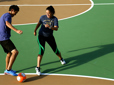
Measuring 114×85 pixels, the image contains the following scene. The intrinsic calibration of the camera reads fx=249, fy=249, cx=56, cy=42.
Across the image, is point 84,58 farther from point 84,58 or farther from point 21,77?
point 21,77

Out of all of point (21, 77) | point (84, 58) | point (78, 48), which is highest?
point (21, 77)

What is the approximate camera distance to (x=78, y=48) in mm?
9547

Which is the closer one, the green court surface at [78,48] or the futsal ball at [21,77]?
the futsal ball at [21,77]

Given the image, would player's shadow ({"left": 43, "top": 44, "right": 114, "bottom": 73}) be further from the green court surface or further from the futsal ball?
the futsal ball

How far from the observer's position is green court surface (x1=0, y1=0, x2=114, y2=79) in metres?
7.97

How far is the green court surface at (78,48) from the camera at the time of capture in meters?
7.97

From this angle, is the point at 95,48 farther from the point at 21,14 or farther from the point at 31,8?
the point at 31,8

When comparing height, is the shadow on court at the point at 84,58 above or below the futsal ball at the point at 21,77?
below

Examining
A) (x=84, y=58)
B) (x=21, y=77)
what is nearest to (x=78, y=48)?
(x=84, y=58)

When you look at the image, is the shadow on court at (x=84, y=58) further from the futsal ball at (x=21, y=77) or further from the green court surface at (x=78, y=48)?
the futsal ball at (x=21, y=77)

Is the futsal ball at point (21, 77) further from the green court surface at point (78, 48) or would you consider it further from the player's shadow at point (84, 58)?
the player's shadow at point (84, 58)

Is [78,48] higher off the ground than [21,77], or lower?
lower

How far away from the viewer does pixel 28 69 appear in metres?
7.88

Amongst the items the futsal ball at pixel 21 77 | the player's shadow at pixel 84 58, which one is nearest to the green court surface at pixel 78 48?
the player's shadow at pixel 84 58
